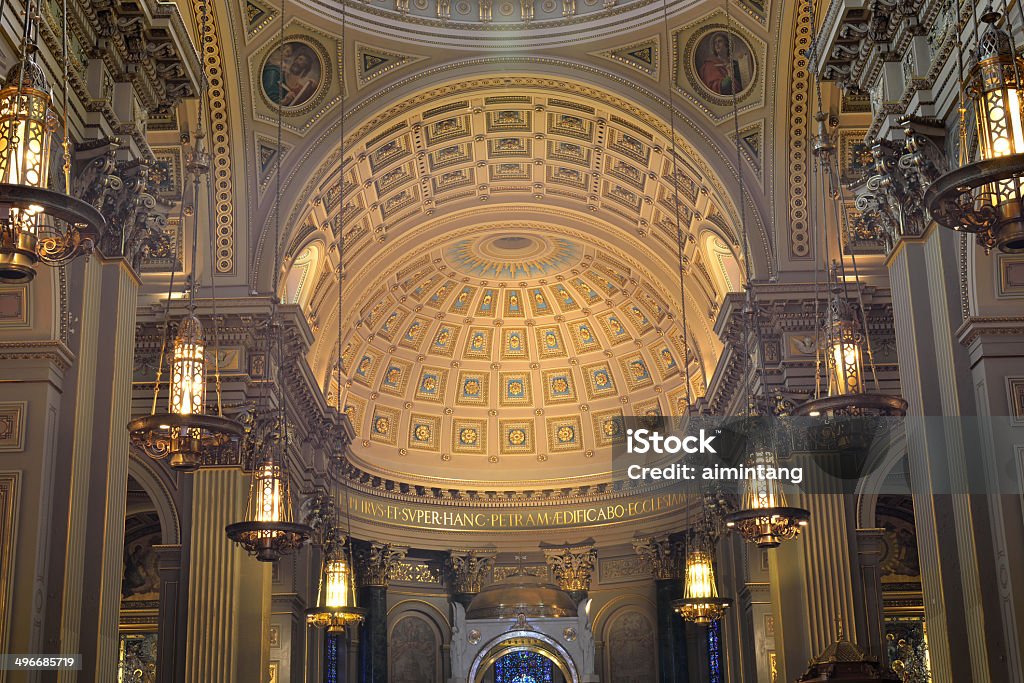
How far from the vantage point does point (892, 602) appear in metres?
21.5

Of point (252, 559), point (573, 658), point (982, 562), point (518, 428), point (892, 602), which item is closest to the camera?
point (982, 562)

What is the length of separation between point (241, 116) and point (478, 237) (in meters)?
7.38

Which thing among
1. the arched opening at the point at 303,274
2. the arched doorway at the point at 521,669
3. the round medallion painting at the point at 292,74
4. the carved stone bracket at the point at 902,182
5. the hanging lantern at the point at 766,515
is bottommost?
the arched doorway at the point at 521,669

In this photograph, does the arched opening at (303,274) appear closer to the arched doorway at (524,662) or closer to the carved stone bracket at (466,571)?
the carved stone bracket at (466,571)

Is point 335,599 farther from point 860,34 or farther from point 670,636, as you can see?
point 860,34

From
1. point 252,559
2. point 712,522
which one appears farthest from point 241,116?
point 712,522

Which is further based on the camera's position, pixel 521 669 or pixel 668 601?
pixel 521 669

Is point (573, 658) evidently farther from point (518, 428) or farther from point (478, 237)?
point (478, 237)

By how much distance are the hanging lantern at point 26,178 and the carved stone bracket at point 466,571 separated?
22.0 m

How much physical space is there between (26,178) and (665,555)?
21.6 m

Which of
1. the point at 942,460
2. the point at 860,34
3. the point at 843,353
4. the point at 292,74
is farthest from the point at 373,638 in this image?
the point at 860,34

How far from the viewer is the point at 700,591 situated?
63.3 feet

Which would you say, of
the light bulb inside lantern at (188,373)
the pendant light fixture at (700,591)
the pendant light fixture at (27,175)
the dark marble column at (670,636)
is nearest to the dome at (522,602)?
the dark marble column at (670,636)

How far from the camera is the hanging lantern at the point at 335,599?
760 inches
